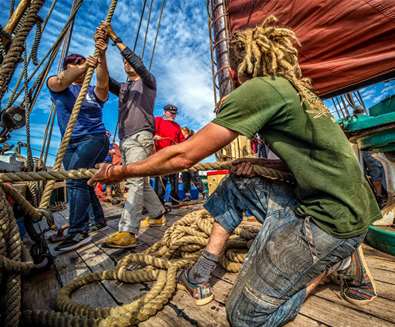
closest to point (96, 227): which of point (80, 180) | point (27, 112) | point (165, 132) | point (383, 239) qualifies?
point (80, 180)

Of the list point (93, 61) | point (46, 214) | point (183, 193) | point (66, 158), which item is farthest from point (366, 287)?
point (183, 193)

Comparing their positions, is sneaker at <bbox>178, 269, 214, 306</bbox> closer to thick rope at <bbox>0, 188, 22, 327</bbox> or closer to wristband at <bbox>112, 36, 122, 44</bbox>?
thick rope at <bbox>0, 188, 22, 327</bbox>

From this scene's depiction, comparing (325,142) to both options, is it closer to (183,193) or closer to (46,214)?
(46,214)

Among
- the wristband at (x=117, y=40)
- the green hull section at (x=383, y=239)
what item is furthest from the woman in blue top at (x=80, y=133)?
the green hull section at (x=383, y=239)

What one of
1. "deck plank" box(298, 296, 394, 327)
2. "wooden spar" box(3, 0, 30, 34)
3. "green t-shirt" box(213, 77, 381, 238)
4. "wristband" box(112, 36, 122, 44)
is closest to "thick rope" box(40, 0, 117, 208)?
"wooden spar" box(3, 0, 30, 34)

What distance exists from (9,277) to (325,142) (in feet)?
4.54

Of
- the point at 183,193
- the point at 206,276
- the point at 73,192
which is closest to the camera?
the point at 206,276

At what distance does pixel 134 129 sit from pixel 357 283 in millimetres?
2072

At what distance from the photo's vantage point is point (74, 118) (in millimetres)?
1351

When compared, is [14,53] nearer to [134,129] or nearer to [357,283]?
[134,129]

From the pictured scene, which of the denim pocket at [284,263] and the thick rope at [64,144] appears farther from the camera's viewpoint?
the thick rope at [64,144]

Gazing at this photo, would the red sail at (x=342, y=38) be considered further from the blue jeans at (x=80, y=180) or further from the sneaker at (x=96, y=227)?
the sneaker at (x=96, y=227)

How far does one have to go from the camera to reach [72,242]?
2.14 metres

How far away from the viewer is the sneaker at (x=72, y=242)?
2.07 metres
